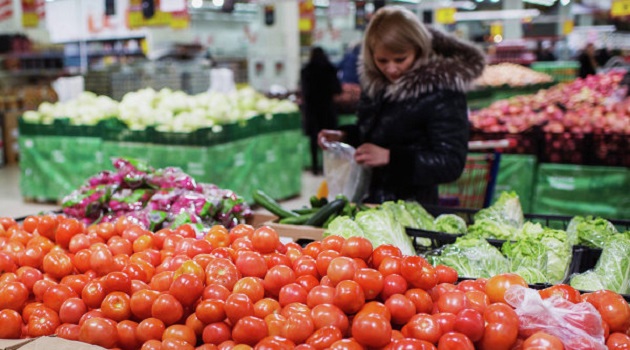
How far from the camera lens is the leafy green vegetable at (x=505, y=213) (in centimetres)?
292

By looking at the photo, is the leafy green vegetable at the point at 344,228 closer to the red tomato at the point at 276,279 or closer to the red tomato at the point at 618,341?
the red tomato at the point at 276,279

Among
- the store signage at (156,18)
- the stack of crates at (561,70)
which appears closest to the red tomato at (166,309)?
the store signage at (156,18)

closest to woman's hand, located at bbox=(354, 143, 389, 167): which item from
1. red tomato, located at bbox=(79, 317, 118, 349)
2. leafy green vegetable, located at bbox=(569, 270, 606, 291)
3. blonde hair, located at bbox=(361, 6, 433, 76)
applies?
blonde hair, located at bbox=(361, 6, 433, 76)

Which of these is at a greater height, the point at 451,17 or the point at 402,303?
the point at 451,17

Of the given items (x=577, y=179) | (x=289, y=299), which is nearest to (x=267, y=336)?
(x=289, y=299)

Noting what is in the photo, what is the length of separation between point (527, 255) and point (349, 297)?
106cm

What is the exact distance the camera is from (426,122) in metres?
3.39

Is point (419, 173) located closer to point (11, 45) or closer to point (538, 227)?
point (538, 227)

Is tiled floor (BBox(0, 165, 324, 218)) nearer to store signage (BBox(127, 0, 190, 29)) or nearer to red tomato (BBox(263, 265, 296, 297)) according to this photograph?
store signage (BBox(127, 0, 190, 29))

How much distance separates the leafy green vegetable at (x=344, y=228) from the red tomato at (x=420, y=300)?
0.89m

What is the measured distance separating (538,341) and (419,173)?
6.16 feet

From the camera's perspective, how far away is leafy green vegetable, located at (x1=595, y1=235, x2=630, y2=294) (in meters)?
2.22

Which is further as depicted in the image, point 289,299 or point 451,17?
point 451,17

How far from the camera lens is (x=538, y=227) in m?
2.70
